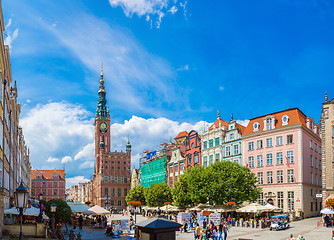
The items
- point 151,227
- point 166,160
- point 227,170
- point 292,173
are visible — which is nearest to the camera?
point 151,227

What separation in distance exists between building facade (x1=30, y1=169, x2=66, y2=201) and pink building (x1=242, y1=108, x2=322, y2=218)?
93792mm

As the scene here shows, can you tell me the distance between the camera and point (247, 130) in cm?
5906

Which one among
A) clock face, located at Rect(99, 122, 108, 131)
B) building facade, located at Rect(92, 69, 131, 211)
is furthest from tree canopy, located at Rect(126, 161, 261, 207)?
clock face, located at Rect(99, 122, 108, 131)

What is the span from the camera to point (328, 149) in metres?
44.3

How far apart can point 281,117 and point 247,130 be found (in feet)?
23.1

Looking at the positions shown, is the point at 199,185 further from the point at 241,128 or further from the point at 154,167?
the point at 154,167

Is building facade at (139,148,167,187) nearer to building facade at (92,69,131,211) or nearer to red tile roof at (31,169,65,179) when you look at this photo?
building facade at (92,69,131,211)

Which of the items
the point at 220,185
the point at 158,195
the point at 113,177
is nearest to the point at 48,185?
the point at 113,177

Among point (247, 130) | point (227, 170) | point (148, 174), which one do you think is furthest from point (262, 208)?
point (148, 174)

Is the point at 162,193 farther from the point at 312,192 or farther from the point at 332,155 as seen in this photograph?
the point at 332,155

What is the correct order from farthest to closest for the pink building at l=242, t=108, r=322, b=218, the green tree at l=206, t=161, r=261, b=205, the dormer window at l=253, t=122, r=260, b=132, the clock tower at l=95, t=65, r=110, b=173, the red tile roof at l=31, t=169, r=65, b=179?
the clock tower at l=95, t=65, r=110, b=173 → the red tile roof at l=31, t=169, r=65, b=179 → the dormer window at l=253, t=122, r=260, b=132 → the pink building at l=242, t=108, r=322, b=218 → the green tree at l=206, t=161, r=261, b=205

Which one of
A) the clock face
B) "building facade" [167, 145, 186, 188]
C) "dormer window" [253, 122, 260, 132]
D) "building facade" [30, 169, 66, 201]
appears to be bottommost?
"building facade" [30, 169, 66, 201]

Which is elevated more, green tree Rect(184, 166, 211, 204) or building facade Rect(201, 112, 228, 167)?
building facade Rect(201, 112, 228, 167)

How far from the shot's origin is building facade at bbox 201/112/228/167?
6306 centimetres
